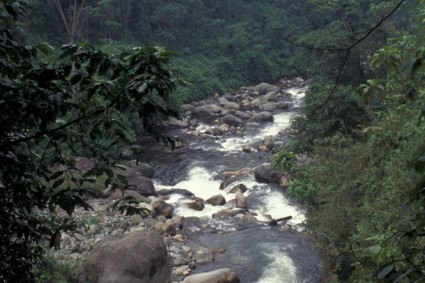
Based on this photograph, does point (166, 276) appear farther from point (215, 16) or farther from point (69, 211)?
point (215, 16)

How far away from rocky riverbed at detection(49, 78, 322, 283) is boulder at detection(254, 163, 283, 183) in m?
0.03

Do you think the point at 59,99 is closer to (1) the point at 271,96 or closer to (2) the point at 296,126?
(2) the point at 296,126

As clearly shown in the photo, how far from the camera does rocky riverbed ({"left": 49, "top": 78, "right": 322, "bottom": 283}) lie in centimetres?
802

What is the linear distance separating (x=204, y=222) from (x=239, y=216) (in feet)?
3.00

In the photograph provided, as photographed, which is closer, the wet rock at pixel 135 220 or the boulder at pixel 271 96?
the wet rock at pixel 135 220

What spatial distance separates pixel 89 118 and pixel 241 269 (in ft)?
Result: 23.9

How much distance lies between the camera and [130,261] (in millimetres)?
7660

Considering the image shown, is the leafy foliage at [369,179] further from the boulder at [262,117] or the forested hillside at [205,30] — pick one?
the forested hillside at [205,30]

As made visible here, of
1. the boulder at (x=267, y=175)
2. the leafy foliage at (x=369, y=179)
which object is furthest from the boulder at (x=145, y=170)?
the leafy foliage at (x=369, y=179)

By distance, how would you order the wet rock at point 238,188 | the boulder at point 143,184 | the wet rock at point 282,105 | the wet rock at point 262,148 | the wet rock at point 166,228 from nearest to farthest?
the wet rock at point 166,228, the boulder at point 143,184, the wet rock at point 238,188, the wet rock at point 262,148, the wet rock at point 282,105

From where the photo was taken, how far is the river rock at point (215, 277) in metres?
7.93

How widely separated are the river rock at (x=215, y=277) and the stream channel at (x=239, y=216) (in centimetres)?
31

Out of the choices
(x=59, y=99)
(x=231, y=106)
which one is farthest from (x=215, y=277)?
(x=231, y=106)

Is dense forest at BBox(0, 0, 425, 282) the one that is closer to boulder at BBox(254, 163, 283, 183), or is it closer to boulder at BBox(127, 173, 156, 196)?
boulder at BBox(254, 163, 283, 183)
